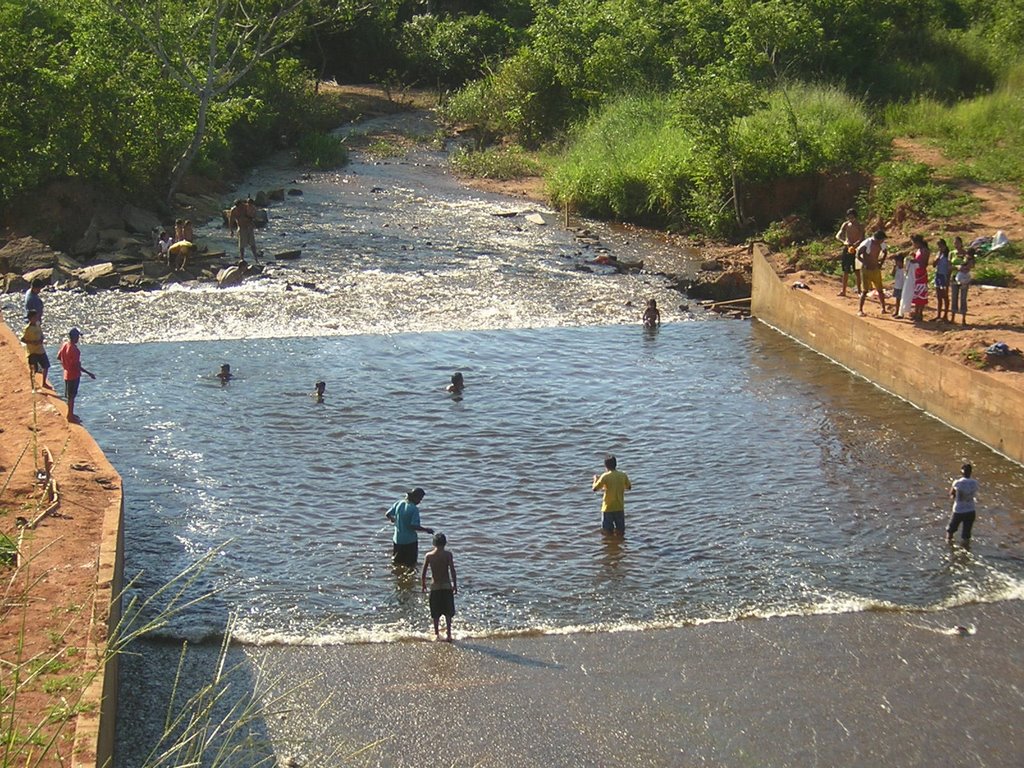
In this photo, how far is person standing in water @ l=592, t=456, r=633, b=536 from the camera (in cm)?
1385

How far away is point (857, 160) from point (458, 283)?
10.6 metres

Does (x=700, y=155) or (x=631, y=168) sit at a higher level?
(x=700, y=155)

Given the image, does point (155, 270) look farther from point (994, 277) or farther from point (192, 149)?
point (994, 277)

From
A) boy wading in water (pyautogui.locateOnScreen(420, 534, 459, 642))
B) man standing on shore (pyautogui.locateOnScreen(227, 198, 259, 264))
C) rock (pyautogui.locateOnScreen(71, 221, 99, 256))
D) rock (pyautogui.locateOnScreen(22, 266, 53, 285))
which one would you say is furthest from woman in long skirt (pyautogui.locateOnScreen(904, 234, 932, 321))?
rock (pyautogui.locateOnScreen(71, 221, 99, 256))

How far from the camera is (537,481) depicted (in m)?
15.9

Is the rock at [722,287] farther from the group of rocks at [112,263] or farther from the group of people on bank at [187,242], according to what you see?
the group of people on bank at [187,242]

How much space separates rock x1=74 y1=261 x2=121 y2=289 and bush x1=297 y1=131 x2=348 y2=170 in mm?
15308

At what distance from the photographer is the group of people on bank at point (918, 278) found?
1941cm

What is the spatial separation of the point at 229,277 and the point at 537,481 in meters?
12.2

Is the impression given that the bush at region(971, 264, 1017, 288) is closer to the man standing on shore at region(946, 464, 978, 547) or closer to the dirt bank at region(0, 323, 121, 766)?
the man standing on shore at region(946, 464, 978, 547)

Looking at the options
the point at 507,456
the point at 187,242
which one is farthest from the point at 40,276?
the point at 507,456

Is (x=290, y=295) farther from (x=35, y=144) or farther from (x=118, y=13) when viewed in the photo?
(x=118, y=13)

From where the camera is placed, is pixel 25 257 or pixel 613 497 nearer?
pixel 613 497

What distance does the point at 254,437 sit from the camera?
17359 millimetres
